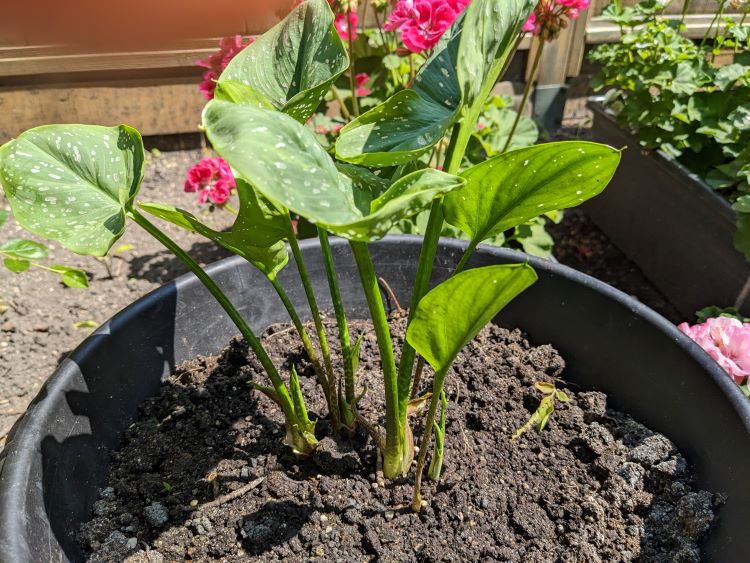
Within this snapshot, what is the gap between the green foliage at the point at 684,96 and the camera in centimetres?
155

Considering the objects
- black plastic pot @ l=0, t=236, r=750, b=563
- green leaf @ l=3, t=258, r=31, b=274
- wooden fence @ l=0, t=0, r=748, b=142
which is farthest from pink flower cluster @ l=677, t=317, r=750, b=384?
wooden fence @ l=0, t=0, r=748, b=142

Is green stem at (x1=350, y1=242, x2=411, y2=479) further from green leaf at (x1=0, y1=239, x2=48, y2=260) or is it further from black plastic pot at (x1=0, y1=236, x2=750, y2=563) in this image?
green leaf at (x1=0, y1=239, x2=48, y2=260)

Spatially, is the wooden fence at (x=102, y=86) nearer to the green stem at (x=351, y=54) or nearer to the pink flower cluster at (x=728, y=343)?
the green stem at (x=351, y=54)

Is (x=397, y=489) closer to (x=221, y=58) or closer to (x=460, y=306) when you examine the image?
(x=460, y=306)

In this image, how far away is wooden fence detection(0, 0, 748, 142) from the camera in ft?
7.11

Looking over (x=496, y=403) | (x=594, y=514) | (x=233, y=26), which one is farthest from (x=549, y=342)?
(x=233, y=26)

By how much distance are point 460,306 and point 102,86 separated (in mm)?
2158

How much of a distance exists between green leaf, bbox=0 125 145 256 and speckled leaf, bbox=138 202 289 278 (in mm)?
46

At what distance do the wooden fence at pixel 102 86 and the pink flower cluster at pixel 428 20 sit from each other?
115 cm

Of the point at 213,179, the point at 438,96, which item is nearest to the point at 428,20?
the point at 438,96

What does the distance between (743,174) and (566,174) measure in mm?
1021

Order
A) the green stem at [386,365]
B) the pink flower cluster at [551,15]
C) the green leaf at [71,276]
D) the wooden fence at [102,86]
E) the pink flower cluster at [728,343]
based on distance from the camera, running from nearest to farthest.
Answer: the green stem at [386,365], the pink flower cluster at [728,343], the green leaf at [71,276], the pink flower cluster at [551,15], the wooden fence at [102,86]

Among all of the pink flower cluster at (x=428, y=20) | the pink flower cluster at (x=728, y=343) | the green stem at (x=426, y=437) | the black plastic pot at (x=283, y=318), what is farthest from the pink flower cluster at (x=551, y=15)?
the green stem at (x=426, y=437)

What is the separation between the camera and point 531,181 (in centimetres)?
62
